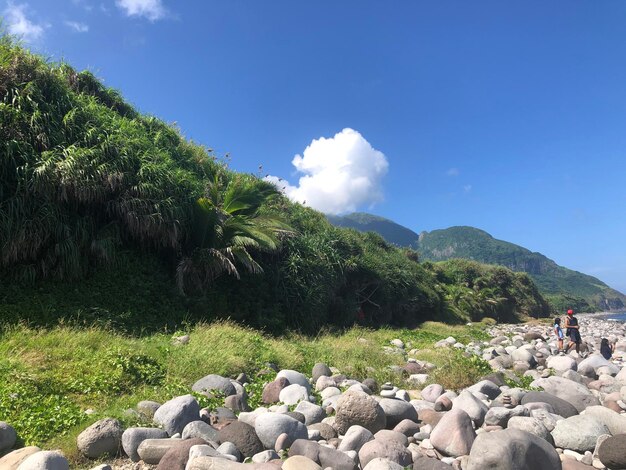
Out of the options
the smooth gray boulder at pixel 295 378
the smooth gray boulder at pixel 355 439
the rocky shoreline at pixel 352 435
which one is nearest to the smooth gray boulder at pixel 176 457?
the rocky shoreline at pixel 352 435

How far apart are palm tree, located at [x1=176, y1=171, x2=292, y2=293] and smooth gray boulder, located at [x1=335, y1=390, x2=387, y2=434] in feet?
22.8

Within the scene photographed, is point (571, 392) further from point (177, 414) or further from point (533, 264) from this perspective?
point (533, 264)

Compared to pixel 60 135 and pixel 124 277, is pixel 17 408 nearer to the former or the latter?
pixel 124 277

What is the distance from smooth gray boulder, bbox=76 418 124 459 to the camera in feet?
12.7

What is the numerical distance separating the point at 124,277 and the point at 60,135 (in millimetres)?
3575

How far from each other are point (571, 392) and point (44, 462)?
6.41m

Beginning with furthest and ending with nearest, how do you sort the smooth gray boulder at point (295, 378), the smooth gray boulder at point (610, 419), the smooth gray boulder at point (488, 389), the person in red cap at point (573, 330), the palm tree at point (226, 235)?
the person in red cap at point (573, 330) < the palm tree at point (226, 235) < the smooth gray boulder at point (295, 378) < the smooth gray boulder at point (488, 389) < the smooth gray boulder at point (610, 419)

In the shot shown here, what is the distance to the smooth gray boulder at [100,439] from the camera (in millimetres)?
3867

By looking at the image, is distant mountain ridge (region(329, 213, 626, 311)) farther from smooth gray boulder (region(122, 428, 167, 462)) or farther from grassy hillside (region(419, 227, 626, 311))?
smooth gray boulder (region(122, 428, 167, 462))

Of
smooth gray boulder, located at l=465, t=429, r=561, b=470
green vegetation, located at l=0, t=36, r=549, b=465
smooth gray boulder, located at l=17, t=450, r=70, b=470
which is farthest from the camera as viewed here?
green vegetation, located at l=0, t=36, r=549, b=465

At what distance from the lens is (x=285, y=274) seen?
13.7 m

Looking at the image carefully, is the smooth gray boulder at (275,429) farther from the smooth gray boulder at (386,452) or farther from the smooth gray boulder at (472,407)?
the smooth gray boulder at (472,407)

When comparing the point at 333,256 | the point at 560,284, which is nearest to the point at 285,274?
the point at 333,256

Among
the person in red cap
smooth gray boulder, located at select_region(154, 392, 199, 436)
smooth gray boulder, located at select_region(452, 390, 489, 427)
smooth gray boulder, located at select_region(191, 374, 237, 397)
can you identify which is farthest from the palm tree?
the person in red cap
